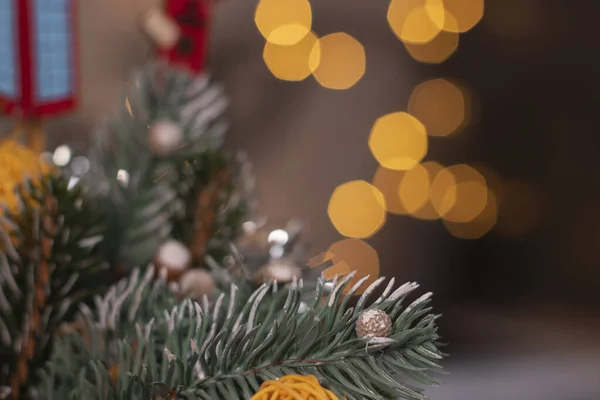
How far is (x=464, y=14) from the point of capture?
723 mm

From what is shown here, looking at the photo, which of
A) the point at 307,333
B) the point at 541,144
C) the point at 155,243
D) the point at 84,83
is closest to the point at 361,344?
the point at 307,333

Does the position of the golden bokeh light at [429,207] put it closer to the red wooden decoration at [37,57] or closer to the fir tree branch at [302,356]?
the red wooden decoration at [37,57]

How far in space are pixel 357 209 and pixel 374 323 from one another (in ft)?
2.01

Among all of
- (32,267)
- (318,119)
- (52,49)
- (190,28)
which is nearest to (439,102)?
(318,119)

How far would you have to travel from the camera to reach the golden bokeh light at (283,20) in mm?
693

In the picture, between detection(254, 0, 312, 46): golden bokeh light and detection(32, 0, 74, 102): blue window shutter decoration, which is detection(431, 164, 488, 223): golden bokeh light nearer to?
detection(254, 0, 312, 46): golden bokeh light

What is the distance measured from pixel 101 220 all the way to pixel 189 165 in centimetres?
6

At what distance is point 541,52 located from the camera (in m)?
0.72

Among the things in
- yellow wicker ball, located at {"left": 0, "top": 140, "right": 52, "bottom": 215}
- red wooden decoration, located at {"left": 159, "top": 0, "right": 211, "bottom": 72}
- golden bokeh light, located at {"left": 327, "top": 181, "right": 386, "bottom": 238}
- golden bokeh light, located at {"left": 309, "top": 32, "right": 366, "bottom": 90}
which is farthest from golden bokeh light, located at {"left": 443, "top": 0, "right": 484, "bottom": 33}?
yellow wicker ball, located at {"left": 0, "top": 140, "right": 52, "bottom": 215}

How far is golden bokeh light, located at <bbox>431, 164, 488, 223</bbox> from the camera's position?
753mm

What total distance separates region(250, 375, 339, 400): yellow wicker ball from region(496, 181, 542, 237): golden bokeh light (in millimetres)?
642

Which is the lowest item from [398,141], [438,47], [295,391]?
[295,391]

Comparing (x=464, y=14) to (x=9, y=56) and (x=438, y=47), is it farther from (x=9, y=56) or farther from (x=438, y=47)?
(x=9, y=56)

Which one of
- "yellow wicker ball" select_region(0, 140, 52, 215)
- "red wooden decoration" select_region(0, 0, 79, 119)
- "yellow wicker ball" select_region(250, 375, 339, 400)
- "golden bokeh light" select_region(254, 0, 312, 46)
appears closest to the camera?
"yellow wicker ball" select_region(250, 375, 339, 400)
